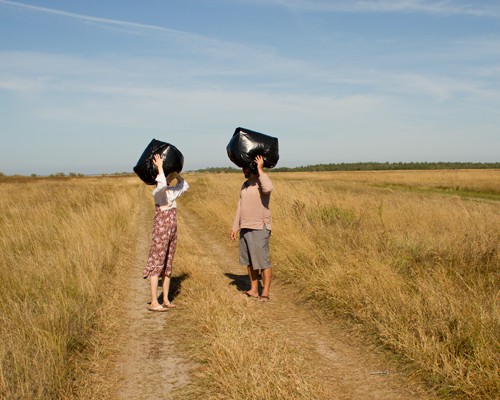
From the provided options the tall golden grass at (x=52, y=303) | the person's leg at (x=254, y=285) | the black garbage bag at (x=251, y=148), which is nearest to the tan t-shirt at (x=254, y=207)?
the black garbage bag at (x=251, y=148)

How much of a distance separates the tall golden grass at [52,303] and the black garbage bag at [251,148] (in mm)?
2504

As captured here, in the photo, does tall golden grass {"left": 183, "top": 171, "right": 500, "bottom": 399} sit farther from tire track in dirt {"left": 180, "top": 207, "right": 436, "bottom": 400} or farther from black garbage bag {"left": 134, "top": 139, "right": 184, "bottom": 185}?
black garbage bag {"left": 134, "top": 139, "right": 184, "bottom": 185}

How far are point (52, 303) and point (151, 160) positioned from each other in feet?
6.70

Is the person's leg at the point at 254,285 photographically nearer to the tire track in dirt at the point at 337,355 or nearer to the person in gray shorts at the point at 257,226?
the person in gray shorts at the point at 257,226

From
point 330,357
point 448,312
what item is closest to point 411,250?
point 448,312

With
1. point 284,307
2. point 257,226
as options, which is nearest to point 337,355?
point 284,307

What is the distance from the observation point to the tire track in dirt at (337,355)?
3.41 metres

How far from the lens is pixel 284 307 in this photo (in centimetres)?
579

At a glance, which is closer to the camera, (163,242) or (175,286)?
(163,242)

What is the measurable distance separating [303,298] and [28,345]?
11.7 ft

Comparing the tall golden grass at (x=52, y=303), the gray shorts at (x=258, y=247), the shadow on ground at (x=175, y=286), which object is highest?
the gray shorts at (x=258, y=247)

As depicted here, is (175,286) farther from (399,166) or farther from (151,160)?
(399,166)

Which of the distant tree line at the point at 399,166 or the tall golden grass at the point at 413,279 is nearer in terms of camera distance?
the tall golden grass at the point at 413,279

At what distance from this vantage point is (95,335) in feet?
14.7
